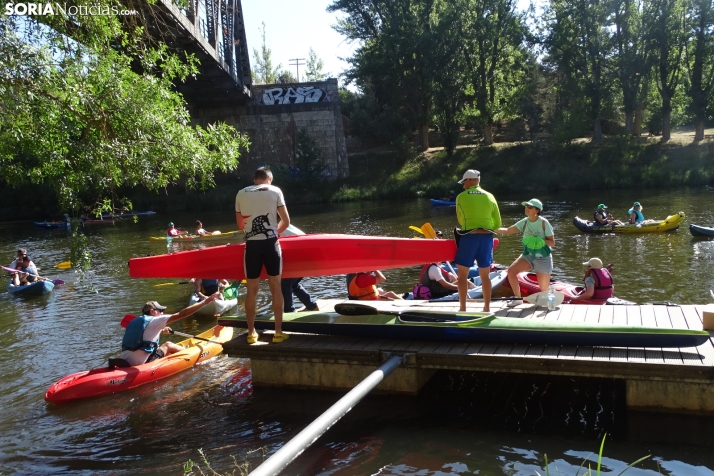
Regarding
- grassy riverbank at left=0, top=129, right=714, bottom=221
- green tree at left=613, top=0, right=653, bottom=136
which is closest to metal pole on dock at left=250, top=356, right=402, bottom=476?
grassy riverbank at left=0, top=129, right=714, bottom=221

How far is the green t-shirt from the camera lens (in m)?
7.71

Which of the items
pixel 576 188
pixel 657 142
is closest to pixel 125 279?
pixel 576 188

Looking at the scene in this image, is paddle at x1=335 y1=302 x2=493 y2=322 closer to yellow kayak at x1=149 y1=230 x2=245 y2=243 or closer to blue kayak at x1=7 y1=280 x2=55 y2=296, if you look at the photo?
blue kayak at x1=7 y1=280 x2=55 y2=296

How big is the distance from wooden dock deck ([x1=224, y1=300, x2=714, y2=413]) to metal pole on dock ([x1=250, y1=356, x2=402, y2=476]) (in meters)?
0.48

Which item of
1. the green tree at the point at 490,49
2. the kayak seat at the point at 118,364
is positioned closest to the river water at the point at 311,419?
the kayak seat at the point at 118,364

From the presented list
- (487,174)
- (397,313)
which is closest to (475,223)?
(397,313)

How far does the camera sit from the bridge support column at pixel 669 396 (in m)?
6.34

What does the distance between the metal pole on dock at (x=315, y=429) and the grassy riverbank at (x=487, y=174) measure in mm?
33805

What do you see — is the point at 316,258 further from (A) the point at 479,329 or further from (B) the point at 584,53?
(B) the point at 584,53

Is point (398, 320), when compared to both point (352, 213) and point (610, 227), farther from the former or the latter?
point (352, 213)

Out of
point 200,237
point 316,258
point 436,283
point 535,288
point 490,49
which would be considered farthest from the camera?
point 490,49

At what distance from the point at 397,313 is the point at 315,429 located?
2.98 m

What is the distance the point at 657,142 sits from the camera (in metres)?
42.6

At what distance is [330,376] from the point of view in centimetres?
766
